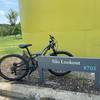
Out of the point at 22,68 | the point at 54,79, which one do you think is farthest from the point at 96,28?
the point at 22,68

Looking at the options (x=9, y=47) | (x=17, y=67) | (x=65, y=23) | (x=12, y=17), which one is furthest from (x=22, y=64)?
(x=12, y=17)

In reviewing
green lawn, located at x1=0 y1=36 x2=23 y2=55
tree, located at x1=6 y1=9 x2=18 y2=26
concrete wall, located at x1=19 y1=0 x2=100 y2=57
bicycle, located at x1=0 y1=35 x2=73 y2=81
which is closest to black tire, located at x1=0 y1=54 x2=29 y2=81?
bicycle, located at x1=0 y1=35 x2=73 y2=81

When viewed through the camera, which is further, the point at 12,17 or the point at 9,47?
the point at 12,17

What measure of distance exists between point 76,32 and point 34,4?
170 centimetres

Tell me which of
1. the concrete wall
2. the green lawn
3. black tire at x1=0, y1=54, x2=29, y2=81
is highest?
the concrete wall

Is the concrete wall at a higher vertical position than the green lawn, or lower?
higher

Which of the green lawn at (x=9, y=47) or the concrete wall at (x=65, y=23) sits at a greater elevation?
the concrete wall at (x=65, y=23)

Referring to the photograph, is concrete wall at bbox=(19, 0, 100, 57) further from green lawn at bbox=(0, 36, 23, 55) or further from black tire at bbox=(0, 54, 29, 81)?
green lawn at bbox=(0, 36, 23, 55)

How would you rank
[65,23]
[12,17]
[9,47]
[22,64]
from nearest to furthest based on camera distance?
[22,64]
[65,23]
[9,47]
[12,17]

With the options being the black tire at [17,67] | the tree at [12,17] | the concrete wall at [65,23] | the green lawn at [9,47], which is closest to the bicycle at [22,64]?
the black tire at [17,67]

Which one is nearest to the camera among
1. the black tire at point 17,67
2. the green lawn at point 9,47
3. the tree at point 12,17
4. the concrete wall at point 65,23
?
the black tire at point 17,67

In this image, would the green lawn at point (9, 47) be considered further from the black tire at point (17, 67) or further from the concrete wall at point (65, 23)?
the black tire at point (17, 67)

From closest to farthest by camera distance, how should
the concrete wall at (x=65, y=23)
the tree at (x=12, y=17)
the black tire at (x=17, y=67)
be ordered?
the black tire at (x=17, y=67) → the concrete wall at (x=65, y=23) → the tree at (x=12, y=17)

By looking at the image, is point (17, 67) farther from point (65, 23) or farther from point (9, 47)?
point (9, 47)
